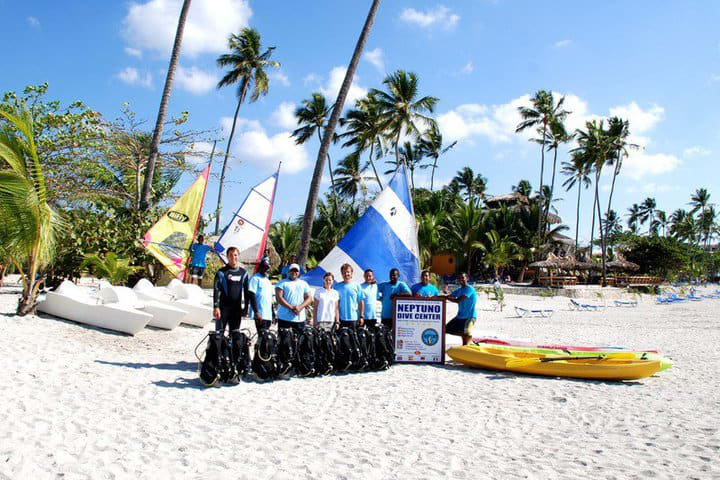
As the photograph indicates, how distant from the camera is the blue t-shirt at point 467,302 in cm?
819

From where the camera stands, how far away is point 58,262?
11.3 m

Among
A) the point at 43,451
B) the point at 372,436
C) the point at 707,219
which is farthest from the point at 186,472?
the point at 707,219

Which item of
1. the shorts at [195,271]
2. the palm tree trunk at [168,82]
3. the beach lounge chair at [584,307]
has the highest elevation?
the palm tree trunk at [168,82]

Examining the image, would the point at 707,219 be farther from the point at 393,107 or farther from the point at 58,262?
the point at 58,262

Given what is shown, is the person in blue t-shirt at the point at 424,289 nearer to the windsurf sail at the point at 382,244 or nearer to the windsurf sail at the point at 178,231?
the windsurf sail at the point at 382,244

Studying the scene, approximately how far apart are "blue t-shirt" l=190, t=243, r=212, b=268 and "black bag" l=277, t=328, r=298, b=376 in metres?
7.74

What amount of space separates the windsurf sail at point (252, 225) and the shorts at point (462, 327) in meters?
6.73

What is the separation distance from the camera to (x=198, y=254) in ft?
44.3

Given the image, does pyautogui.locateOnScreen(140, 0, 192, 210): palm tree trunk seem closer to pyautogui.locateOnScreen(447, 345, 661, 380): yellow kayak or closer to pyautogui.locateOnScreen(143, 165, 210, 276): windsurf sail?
pyautogui.locateOnScreen(143, 165, 210, 276): windsurf sail

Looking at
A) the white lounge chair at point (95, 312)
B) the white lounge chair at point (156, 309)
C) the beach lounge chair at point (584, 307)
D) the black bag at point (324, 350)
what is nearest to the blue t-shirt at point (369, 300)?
the black bag at point (324, 350)

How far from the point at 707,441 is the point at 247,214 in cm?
1123

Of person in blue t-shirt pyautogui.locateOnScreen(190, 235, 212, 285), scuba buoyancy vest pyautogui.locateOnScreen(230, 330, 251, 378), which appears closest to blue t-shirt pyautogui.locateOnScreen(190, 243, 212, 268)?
person in blue t-shirt pyautogui.locateOnScreen(190, 235, 212, 285)

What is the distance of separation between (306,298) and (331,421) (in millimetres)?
2127

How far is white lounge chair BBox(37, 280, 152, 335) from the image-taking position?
8.55 metres
